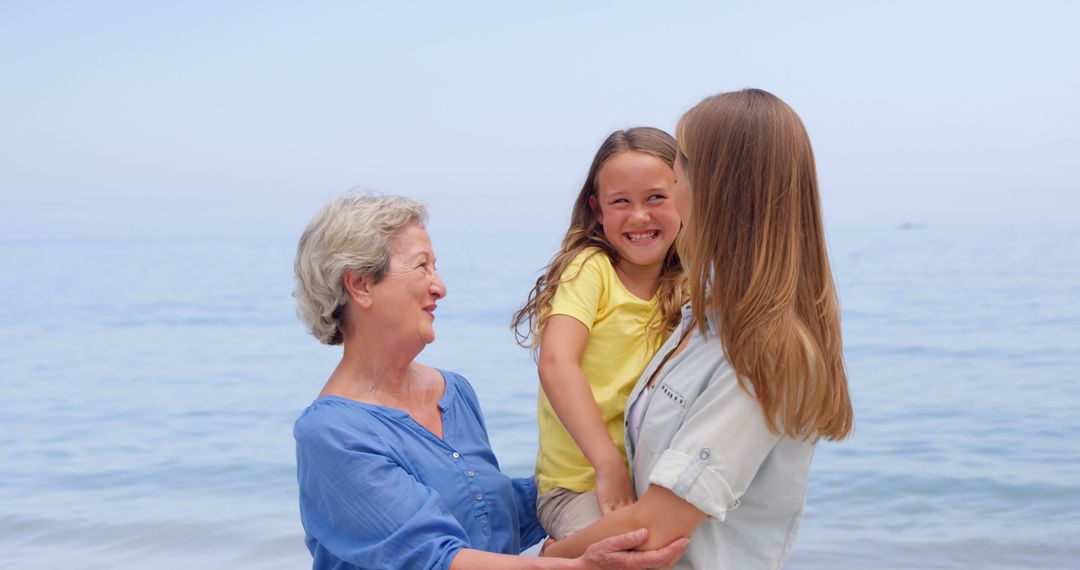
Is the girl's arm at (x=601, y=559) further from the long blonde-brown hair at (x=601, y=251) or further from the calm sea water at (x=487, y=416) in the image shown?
the calm sea water at (x=487, y=416)

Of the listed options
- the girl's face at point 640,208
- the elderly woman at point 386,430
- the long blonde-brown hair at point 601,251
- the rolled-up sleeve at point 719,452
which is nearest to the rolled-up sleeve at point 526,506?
the elderly woman at point 386,430

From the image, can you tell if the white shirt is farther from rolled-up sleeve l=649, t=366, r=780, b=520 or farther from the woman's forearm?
the woman's forearm

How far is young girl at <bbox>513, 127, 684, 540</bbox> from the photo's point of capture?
8.17 ft

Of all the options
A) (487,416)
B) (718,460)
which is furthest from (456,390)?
(487,416)

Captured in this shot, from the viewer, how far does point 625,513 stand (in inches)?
81.9

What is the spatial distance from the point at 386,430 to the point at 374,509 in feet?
0.65

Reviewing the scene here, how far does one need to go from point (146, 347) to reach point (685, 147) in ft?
55.5

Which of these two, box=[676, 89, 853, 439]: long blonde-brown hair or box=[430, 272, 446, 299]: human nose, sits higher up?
box=[676, 89, 853, 439]: long blonde-brown hair

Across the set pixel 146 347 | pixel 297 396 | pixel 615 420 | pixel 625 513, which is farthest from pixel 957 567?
pixel 146 347

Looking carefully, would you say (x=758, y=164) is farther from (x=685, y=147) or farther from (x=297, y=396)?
(x=297, y=396)

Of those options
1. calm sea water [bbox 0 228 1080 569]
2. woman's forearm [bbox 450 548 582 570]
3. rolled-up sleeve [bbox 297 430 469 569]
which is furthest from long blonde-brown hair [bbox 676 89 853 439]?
calm sea water [bbox 0 228 1080 569]

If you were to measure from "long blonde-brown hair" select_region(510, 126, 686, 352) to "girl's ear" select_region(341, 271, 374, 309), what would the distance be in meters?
0.39

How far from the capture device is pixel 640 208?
2662 mm

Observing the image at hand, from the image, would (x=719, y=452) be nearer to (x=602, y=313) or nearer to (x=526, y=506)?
(x=602, y=313)
